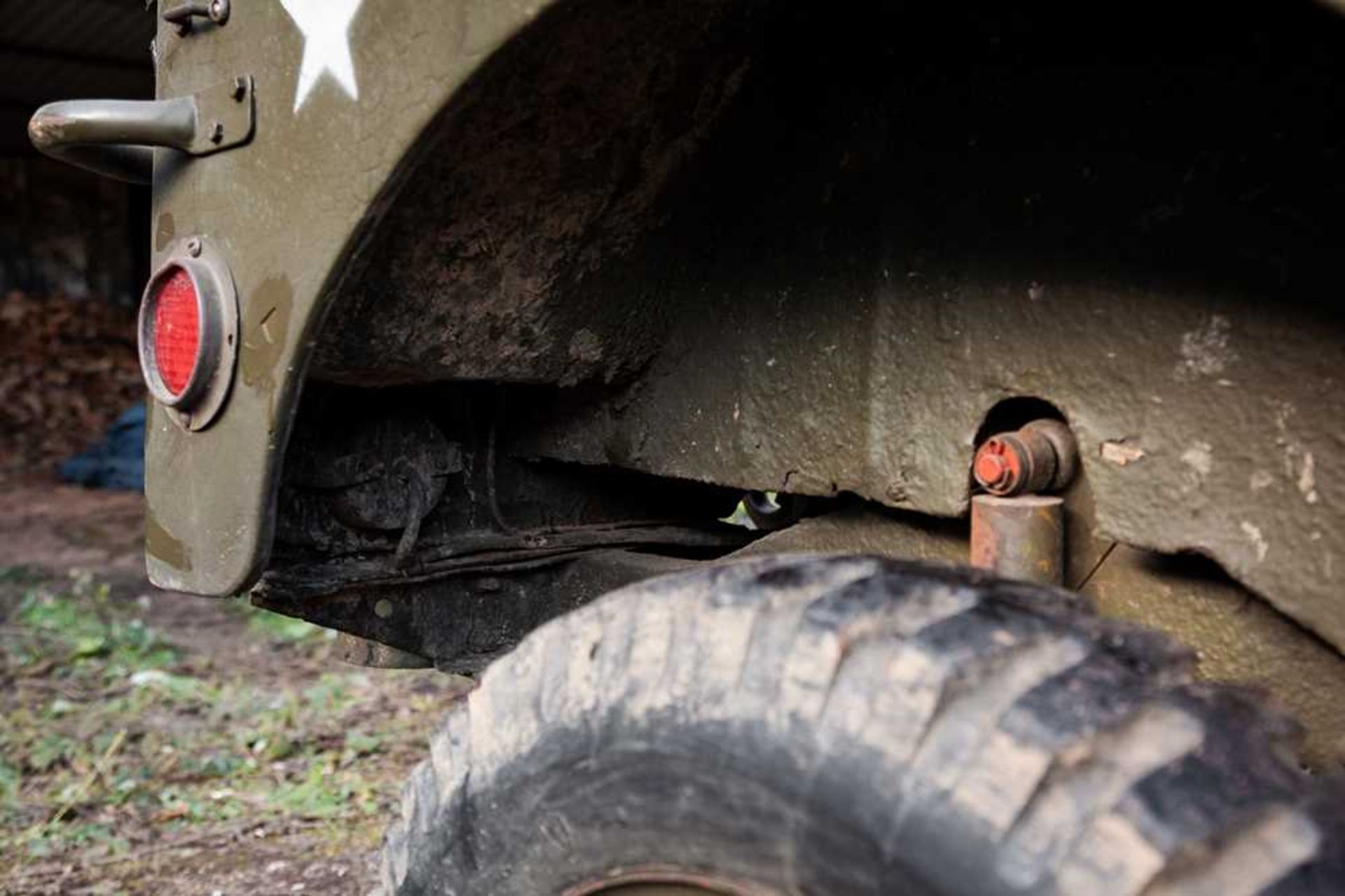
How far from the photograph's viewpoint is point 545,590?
2.39 m

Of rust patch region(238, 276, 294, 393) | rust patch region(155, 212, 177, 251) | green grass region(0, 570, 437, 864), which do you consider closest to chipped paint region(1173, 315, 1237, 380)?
rust patch region(238, 276, 294, 393)

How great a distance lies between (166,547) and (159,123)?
557 millimetres

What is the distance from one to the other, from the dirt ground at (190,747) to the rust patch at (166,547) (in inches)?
58.9

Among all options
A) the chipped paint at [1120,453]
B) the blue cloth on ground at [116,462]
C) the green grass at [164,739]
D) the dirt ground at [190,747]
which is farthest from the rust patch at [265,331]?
the blue cloth on ground at [116,462]

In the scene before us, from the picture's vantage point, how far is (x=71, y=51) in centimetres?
1113

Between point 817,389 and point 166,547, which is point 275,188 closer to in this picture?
point 166,547

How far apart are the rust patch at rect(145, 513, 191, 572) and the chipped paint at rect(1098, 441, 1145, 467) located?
1.15 meters

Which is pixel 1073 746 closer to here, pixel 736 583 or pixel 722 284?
pixel 736 583

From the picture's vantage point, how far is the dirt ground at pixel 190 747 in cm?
328

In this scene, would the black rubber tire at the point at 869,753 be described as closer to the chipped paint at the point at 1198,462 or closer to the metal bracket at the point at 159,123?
the chipped paint at the point at 1198,462

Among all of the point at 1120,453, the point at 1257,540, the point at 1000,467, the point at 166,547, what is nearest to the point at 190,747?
the point at 166,547

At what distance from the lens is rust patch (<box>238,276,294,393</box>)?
1.55 meters

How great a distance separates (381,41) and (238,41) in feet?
0.97

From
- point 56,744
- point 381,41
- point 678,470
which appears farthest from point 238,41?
point 56,744
